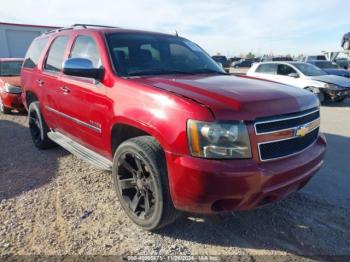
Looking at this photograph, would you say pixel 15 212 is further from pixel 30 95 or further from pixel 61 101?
pixel 30 95

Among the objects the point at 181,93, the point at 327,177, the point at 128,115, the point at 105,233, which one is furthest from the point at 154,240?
the point at 327,177

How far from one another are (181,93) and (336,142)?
4562 mm

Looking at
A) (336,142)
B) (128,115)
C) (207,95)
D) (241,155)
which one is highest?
(207,95)

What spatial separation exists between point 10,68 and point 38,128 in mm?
5343

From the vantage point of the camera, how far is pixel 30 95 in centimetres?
561

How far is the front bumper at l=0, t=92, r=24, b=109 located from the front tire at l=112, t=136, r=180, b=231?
6.26 metres

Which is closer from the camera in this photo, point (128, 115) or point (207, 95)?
point (207, 95)

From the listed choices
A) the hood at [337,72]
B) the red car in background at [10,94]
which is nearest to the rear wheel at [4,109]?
the red car in background at [10,94]

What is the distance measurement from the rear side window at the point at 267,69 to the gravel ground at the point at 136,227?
877 cm

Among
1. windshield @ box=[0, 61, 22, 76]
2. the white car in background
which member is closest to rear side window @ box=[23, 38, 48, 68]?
windshield @ box=[0, 61, 22, 76]

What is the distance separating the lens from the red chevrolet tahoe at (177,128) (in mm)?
2342

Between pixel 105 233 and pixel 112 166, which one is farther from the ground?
pixel 112 166

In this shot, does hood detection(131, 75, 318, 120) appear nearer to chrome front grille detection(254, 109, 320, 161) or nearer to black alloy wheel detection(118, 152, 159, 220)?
chrome front grille detection(254, 109, 320, 161)

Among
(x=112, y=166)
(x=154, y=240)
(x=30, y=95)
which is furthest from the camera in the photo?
(x=30, y=95)
